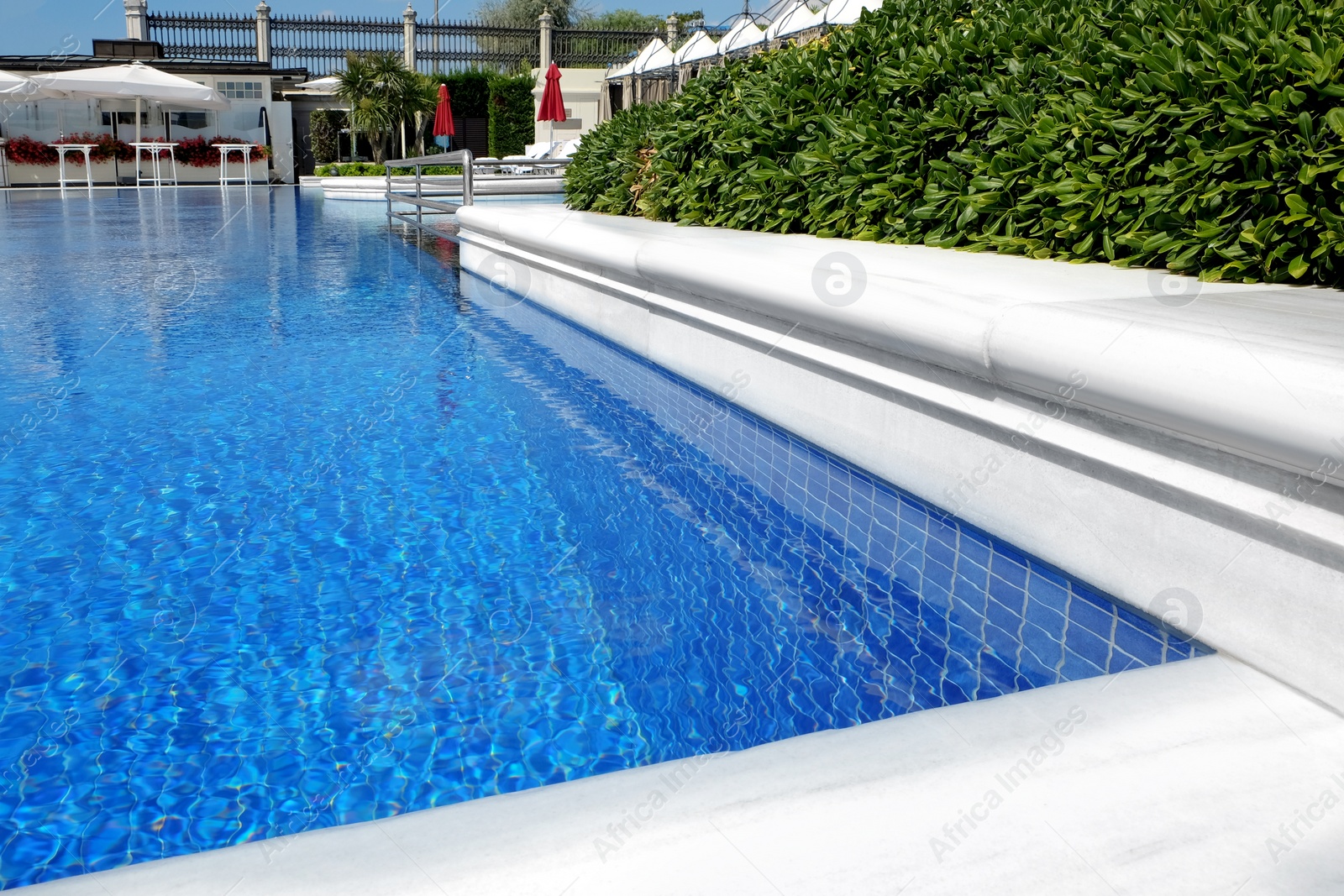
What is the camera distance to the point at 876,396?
320cm

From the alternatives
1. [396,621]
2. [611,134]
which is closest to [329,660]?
[396,621]

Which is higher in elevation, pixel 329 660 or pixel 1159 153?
pixel 1159 153

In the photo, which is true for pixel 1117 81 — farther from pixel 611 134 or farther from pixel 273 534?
pixel 611 134

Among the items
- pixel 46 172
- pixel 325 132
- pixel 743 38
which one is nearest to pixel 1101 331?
pixel 743 38

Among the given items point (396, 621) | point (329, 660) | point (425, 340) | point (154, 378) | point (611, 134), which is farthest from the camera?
point (611, 134)

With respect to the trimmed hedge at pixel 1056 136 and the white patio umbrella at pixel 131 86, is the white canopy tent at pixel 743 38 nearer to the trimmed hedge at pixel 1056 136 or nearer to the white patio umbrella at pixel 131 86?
the white patio umbrella at pixel 131 86

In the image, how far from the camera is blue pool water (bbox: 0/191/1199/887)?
1.84 meters

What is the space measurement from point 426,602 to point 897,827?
4.79 ft

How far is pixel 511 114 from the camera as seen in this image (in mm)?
31500

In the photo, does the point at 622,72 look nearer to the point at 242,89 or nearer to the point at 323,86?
the point at 323,86

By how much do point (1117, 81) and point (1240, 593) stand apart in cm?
224

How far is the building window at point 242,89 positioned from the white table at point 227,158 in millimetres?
2436

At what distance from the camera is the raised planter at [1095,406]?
5.87 feet

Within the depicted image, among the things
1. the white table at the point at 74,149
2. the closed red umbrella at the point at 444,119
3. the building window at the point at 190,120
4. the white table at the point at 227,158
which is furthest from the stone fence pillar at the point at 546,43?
the closed red umbrella at the point at 444,119
